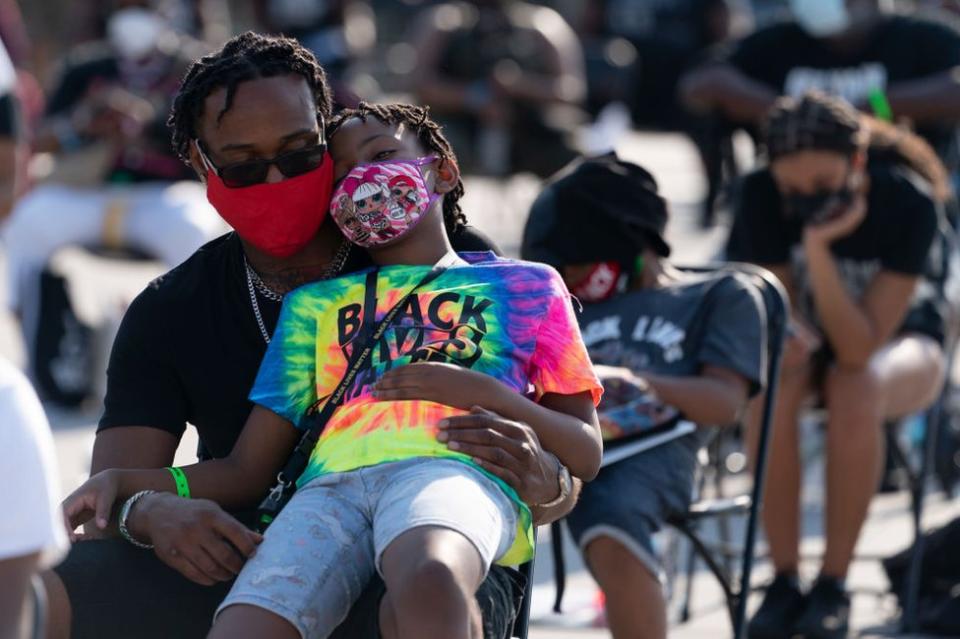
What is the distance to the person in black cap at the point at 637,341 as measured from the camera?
4109 millimetres

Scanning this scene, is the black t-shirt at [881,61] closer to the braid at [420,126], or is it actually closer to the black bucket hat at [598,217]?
the black bucket hat at [598,217]

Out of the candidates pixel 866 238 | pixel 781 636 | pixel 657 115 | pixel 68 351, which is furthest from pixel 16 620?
pixel 657 115

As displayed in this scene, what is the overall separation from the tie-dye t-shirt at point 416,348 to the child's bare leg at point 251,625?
317mm

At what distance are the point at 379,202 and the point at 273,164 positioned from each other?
208 millimetres

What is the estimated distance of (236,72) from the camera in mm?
3410

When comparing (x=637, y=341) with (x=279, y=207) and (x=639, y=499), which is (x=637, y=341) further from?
(x=279, y=207)

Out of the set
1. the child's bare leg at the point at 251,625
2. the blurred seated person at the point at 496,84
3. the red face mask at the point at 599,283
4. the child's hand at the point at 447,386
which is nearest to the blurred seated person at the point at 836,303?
the red face mask at the point at 599,283

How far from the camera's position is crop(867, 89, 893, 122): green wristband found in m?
6.78

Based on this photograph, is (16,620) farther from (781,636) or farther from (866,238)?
(866,238)

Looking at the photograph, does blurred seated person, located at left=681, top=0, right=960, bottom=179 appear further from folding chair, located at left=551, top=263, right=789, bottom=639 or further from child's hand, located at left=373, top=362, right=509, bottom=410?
child's hand, located at left=373, top=362, right=509, bottom=410

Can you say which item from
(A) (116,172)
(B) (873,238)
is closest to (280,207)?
(B) (873,238)

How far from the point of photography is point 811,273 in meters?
5.25

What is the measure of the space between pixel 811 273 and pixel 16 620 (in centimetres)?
337

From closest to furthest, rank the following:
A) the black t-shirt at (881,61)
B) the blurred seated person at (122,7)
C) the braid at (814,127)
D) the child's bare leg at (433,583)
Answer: the child's bare leg at (433,583)
the braid at (814,127)
the black t-shirt at (881,61)
the blurred seated person at (122,7)
